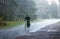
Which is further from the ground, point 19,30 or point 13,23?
point 13,23

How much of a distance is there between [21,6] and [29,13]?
0.65ft

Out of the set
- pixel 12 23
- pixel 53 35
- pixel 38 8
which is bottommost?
pixel 53 35

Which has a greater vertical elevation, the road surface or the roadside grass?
the roadside grass

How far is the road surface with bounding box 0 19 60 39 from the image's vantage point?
9.42 feet

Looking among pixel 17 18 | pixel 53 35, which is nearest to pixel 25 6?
pixel 17 18

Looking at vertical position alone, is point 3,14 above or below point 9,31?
above

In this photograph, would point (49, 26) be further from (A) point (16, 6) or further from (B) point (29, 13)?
(A) point (16, 6)

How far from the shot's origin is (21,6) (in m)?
2.96

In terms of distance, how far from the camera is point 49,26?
2857mm

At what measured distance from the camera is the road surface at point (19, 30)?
287 cm

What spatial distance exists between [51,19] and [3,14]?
0.88 meters

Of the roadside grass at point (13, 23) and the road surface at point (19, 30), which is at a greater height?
the roadside grass at point (13, 23)

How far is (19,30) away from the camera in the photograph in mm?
2887

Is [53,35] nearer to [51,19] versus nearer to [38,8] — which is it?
[51,19]
